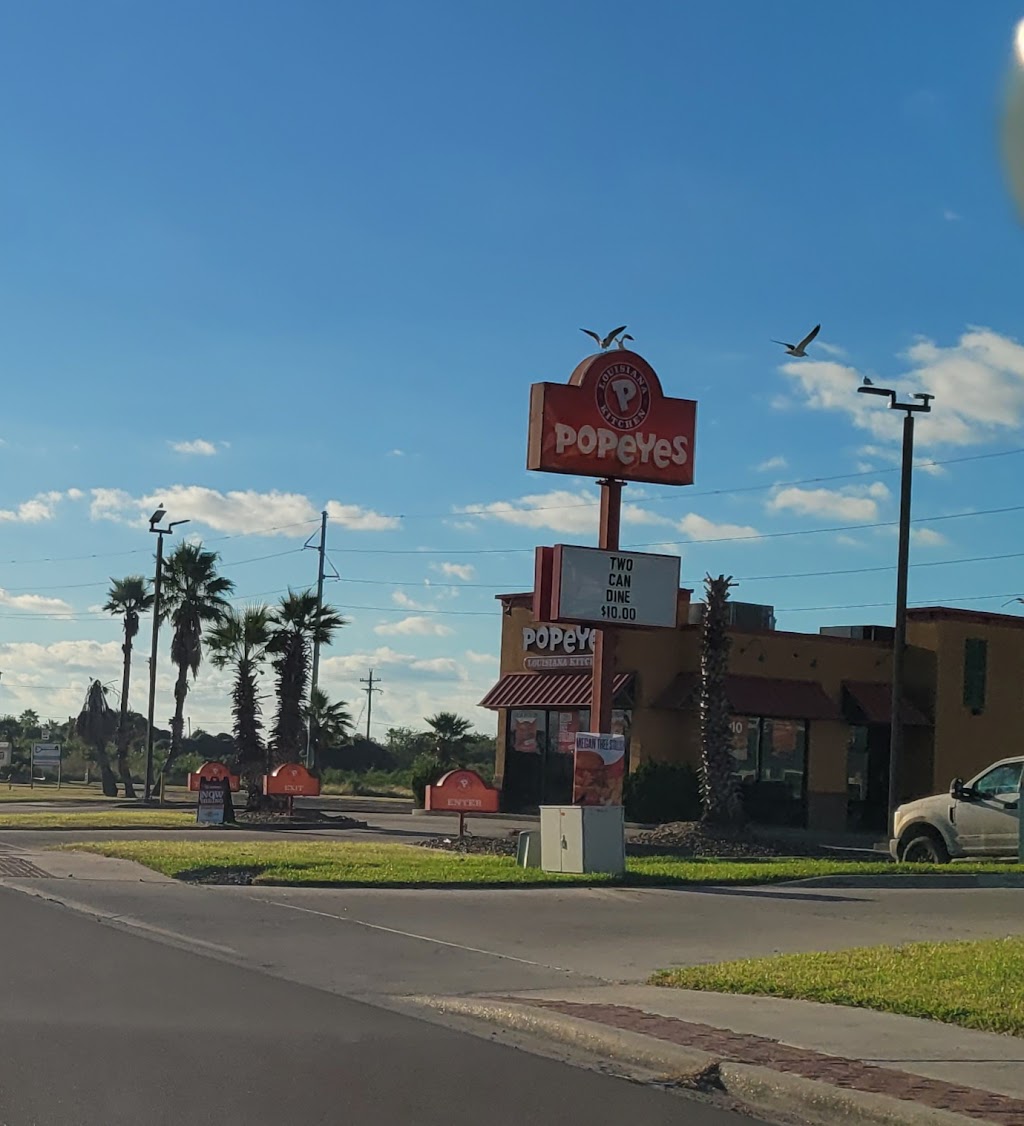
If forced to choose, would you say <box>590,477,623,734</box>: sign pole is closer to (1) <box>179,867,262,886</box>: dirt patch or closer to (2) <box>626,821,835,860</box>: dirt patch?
(2) <box>626,821,835,860</box>: dirt patch

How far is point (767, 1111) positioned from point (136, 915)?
890 cm

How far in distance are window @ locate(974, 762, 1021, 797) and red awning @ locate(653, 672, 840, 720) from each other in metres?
14.3

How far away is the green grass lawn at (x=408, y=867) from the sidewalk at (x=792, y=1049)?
7764mm

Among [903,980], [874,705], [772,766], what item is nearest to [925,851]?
[903,980]

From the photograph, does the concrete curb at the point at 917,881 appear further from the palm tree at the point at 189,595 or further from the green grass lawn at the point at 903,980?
the palm tree at the point at 189,595

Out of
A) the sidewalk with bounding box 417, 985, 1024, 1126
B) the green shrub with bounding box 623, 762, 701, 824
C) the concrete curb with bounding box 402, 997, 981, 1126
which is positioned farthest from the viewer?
the green shrub with bounding box 623, 762, 701, 824

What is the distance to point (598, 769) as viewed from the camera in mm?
21125

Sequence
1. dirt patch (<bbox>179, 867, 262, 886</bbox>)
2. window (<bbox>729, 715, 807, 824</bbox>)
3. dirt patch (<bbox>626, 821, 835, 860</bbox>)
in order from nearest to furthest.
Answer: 1. dirt patch (<bbox>179, 867, 262, 886</bbox>)
2. dirt patch (<bbox>626, 821, 835, 860</bbox>)
3. window (<bbox>729, 715, 807, 824</bbox>)

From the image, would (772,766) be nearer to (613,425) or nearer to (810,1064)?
(613,425)

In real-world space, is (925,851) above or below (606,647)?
below

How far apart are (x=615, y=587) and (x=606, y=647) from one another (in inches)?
39.4

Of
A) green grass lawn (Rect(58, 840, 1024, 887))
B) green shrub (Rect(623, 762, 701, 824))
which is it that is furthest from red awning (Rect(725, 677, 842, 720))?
green grass lawn (Rect(58, 840, 1024, 887))

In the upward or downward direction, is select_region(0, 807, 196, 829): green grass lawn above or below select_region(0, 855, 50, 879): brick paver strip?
below

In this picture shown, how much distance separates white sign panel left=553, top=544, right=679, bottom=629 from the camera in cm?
2241
